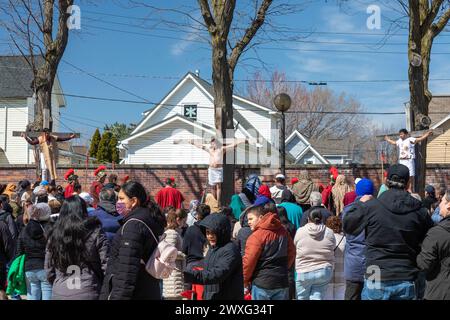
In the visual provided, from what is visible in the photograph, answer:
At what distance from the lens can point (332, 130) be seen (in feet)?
194

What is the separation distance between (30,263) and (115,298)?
103 inches

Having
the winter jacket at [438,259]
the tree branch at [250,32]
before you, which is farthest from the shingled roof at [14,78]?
the winter jacket at [438,259]

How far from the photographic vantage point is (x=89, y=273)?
535 cm

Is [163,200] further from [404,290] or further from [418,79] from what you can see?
[404,290]

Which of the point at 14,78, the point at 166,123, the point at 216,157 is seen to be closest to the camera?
the point at 216,157

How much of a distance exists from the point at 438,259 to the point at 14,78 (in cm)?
4185

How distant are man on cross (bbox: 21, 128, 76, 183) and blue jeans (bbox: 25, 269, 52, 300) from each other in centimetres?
857

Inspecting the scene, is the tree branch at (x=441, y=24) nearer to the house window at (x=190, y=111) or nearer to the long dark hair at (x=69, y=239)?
the long dark hair at (x=69, y=239)

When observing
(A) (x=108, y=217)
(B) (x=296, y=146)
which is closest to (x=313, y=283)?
(A) (x=108, y=217)

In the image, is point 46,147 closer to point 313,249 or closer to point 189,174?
point 189,174

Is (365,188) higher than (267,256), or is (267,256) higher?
(365,188)

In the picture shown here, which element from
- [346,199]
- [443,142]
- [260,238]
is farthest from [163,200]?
Result: [443,142]

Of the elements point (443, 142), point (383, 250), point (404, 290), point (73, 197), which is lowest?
point (404, 290)

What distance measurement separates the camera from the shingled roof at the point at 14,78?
1652 inches
